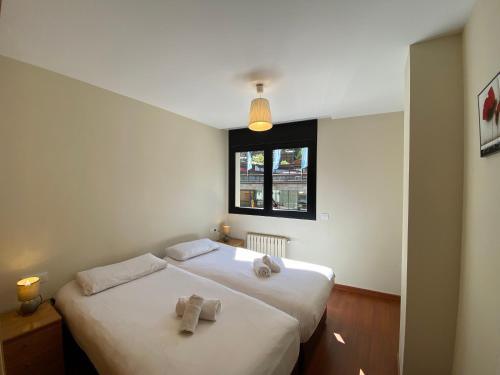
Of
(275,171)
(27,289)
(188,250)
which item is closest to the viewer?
(27,289)

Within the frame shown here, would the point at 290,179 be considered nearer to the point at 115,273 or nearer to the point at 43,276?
the point at 115,273

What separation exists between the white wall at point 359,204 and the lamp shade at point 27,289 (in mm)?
2941

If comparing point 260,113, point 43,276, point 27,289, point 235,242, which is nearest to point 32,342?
point 27,289

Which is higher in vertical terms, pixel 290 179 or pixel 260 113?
pixel 260 113

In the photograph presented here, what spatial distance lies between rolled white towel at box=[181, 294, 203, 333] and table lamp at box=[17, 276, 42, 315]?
1.22 m

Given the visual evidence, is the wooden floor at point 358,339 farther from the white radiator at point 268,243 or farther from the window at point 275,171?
the window at point 275,171

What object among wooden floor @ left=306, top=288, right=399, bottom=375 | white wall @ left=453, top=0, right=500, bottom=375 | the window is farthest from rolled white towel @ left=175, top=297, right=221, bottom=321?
the window

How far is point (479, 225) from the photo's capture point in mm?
1094

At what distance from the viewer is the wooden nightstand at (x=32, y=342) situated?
139cm

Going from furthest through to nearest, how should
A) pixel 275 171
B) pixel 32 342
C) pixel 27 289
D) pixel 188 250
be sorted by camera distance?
1. pixel 275 171
2. pixel 188 250
3. pixel 27 289
4. pixel 32 342

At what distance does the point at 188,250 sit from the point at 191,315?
1.35 m

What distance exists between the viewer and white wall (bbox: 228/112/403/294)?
278 cm

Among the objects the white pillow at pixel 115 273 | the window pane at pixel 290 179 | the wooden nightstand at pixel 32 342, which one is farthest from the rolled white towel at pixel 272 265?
the wooden nightstand at pixel 32 342

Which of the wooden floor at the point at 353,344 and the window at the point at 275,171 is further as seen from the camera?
the window at the point at 275,171
